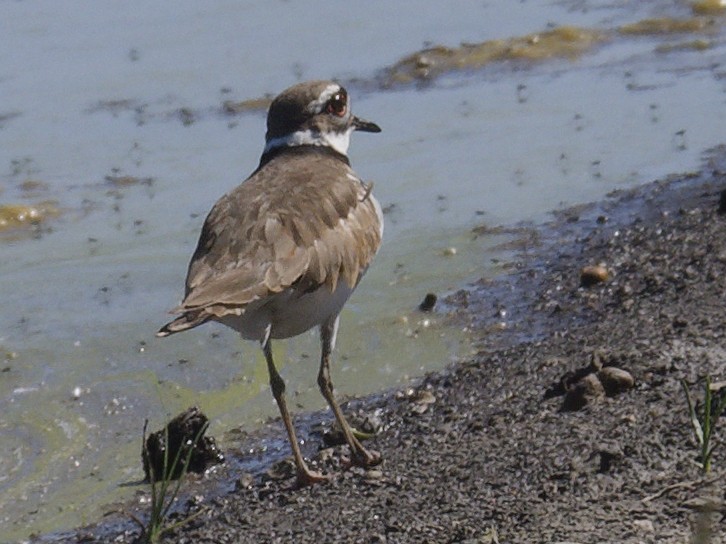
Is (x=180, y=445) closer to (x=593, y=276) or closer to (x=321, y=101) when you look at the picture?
(x=321, y=101)

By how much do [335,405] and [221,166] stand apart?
4103mm

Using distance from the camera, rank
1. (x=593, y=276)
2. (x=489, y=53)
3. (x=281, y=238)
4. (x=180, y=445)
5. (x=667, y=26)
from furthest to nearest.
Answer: (x=667, y=26) < (x=489, y=53) < (x=593, y=276) < (x=180, y=445) < (x=281, y=238)

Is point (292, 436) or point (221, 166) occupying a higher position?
point (292, 436)

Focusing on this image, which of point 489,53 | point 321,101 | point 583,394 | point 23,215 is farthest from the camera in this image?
point 489,53

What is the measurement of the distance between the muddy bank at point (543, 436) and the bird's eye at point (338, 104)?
123 centimetres

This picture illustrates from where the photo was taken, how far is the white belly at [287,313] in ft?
17.6

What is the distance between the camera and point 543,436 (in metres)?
5.28

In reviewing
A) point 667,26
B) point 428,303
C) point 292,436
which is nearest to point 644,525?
point 292,436

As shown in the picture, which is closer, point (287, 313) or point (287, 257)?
point (287, 257)

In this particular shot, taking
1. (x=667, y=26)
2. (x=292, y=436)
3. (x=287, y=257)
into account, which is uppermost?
(x=287, y=257)

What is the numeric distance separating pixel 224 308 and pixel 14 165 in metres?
5.62

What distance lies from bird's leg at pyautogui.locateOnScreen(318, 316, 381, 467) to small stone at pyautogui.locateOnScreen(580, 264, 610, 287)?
1826 millimetres

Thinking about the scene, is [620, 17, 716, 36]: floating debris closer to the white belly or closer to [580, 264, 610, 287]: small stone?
[580, 264, 610, 287]: small stone

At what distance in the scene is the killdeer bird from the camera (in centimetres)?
517
